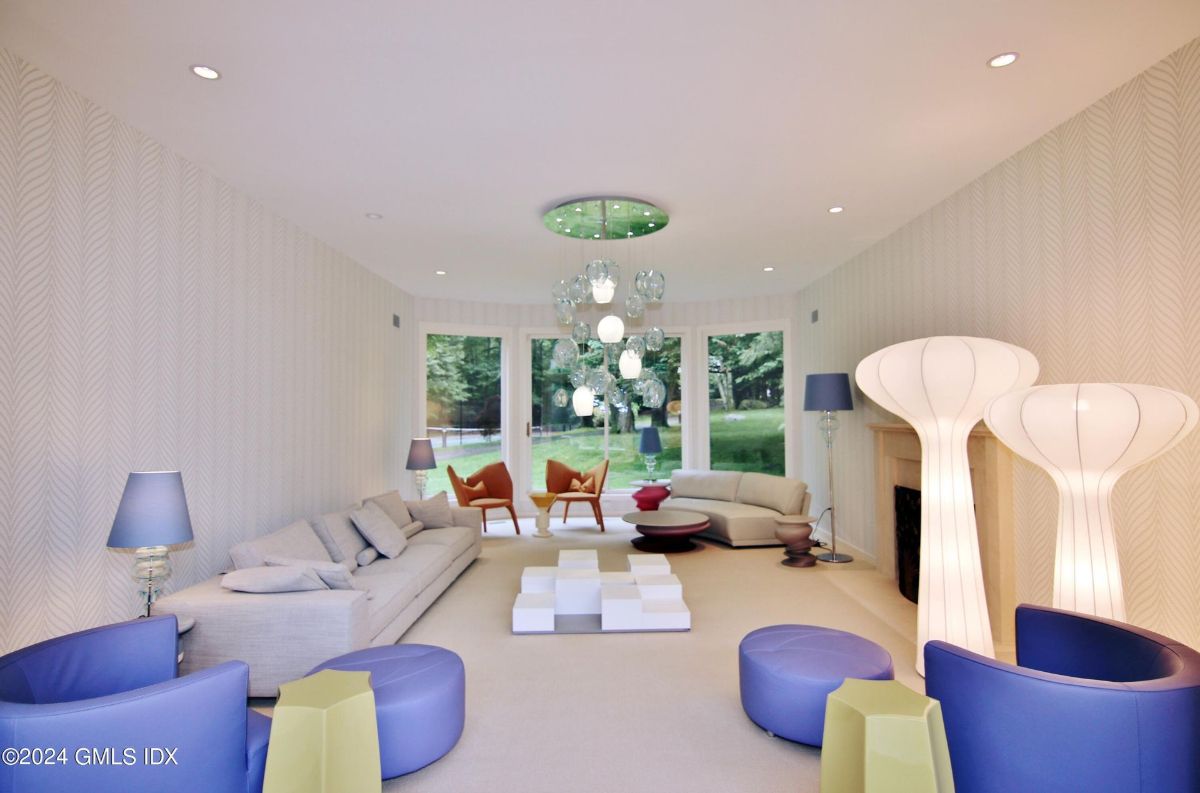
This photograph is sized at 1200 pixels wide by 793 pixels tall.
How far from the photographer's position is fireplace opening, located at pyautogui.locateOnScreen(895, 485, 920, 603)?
4.32 m

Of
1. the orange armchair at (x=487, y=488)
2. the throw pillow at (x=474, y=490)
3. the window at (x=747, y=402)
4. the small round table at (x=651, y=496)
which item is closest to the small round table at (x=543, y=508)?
the orange armchair at (x=487, y=488)

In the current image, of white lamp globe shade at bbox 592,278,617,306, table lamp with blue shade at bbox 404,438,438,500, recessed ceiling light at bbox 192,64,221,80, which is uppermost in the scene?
recessed ceiling light at bbox 192,64,221,80

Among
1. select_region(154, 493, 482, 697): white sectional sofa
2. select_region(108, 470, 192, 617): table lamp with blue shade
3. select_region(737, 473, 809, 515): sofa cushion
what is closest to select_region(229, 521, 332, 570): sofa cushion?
select_region(154, 493, 482, 697): white sectional sofa

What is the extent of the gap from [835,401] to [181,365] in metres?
4.91

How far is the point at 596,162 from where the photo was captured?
353cm

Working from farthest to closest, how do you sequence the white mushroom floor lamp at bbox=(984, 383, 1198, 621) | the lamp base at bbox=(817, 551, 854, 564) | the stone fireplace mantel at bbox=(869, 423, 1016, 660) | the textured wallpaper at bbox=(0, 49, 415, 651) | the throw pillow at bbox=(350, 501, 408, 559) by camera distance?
the lamp base at bbox=(817, 551, 854, 564) < the throw pillow at bbox=(350, 501, 408, 559) < the stone fireplace mantel at bbox=(869, 423, 1016, 660) < the textured wallpaper at bbox=(0, 49, 415, 651) < the white mushroom floor lamp at bbox=(984, 383, 1198, 621)

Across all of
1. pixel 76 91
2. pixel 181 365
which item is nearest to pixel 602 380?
pixel 181 365

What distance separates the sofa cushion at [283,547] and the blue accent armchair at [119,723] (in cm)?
127

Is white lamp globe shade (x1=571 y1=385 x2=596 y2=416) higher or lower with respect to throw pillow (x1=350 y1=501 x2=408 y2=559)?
higher

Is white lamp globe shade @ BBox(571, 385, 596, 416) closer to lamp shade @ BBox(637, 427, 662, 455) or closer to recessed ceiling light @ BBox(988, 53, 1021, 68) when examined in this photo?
lamp shade @ BBox(637, 427, 662, 455)

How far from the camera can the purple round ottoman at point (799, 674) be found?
2.42 m

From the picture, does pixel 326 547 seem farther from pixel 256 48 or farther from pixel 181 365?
pixel 256 48

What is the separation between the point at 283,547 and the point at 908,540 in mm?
4101

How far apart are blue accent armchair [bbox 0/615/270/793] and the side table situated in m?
4.52
